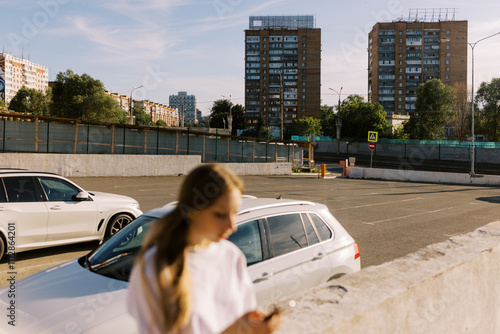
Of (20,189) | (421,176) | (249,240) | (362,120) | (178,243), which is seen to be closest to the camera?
(178,243)

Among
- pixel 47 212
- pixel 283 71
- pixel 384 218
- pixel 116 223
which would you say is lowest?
pixel 384 218

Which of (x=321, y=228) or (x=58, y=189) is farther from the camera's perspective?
(x=58, y=189)

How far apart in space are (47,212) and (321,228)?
200 inches

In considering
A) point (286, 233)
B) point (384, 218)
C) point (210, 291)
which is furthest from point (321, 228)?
point (384, 218)

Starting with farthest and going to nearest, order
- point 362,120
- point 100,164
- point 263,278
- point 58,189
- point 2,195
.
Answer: point 362,120 < point 100,164 < point 58,189 < point 2,195 < point 263,278

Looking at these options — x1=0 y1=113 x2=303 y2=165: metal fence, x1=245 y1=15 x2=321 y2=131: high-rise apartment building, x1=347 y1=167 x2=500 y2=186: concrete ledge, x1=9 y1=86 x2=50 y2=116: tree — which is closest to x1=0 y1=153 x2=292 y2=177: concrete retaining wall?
x1=0 y1=113 x2=303 y2=165: metal fence

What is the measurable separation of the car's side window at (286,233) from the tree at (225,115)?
99997mm

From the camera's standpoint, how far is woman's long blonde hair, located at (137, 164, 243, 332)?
1303 mm

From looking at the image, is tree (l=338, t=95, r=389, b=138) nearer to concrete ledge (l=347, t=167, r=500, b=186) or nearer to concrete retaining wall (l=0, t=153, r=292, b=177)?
concrete ledge (l=347, t=167, r=500, b=186)

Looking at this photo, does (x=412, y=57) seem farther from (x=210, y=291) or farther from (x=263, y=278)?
(x=210, y=291)

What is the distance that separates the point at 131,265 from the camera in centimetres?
384

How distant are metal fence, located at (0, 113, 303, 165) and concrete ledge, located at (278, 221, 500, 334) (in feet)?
81.8

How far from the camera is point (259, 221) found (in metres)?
4.15

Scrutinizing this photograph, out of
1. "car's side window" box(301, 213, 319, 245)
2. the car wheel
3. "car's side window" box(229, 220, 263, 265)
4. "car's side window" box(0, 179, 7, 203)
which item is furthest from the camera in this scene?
the car wheel
